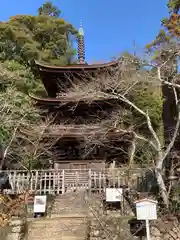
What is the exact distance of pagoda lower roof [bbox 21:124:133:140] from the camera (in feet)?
49.7

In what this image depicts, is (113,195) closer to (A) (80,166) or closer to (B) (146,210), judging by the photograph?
(B) (146,210)

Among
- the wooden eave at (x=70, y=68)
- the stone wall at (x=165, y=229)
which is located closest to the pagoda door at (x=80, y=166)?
the wooden eave at (x=70, y=68)

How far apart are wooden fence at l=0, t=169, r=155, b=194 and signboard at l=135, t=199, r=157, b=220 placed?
5.08 m

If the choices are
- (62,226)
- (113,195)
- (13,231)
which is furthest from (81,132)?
(13,231)

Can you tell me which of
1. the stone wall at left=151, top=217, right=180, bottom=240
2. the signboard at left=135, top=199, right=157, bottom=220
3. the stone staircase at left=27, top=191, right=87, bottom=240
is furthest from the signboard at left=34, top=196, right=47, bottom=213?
the signboard at left=135, top=199, right=157, bottom=220

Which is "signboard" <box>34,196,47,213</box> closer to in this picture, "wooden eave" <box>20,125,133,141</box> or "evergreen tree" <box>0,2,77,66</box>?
"wooden eave" <box>20,125,133,141</box>

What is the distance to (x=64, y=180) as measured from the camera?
534 inches

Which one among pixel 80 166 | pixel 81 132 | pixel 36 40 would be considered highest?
pixel 36 40

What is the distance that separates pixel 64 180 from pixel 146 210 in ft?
22.9

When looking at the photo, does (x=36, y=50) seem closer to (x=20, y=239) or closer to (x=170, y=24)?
(x=170, y=24)

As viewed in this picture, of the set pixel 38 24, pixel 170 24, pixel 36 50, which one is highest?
pixel 38 24

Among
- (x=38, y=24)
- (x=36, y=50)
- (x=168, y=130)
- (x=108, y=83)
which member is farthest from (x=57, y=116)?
(x=38, y=24)

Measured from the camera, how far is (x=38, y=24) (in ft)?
104

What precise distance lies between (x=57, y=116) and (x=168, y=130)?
7807 millimetres
